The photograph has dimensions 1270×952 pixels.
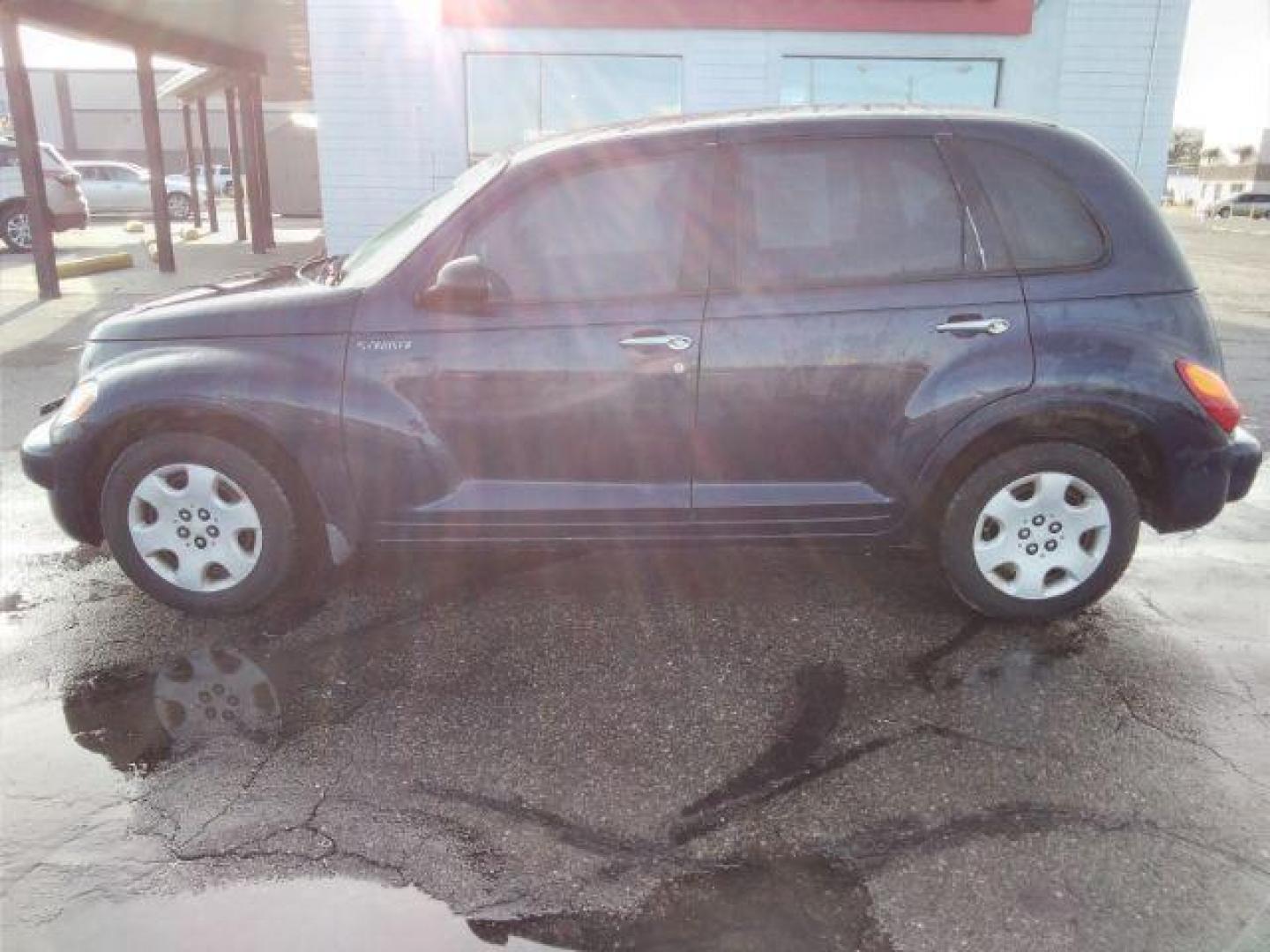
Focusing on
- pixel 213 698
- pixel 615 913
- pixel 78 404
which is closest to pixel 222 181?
pixel 78 404

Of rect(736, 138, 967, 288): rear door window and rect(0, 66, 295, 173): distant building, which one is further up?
rect(0, 66, 295, 173): distant building

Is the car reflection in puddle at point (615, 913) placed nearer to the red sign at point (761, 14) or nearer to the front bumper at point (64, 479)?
the front bumper at point (64, 479)

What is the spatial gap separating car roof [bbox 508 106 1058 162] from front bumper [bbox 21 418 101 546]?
2.06 m

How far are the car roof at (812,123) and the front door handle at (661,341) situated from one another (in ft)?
2.51

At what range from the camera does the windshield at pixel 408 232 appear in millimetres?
3785

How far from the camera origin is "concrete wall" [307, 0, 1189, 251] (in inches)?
471

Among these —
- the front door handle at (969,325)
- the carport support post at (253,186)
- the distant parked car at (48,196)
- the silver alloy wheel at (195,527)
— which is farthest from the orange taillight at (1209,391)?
the distant parked car at (48,196)

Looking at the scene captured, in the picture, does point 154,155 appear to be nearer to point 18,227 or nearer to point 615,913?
point 18,227

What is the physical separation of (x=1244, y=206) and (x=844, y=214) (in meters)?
49.8

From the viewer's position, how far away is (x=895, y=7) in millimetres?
11758

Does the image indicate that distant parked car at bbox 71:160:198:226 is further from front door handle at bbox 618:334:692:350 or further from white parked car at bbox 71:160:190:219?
front door handle at bbox 618:334:692:350

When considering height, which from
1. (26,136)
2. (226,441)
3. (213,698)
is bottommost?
(213,698)

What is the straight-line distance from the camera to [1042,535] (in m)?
3.78

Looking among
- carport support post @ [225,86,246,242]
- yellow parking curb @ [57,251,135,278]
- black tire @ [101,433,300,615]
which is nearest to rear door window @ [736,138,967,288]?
black tire @ [101,433,300,615]
